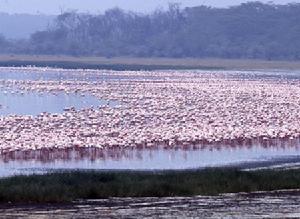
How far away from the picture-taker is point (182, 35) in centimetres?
14712

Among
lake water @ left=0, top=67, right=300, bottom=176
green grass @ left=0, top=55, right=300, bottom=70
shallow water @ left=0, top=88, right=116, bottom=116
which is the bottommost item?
green grass @ left=0, top=55, right=300, bottom=70

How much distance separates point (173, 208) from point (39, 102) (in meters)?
34.8

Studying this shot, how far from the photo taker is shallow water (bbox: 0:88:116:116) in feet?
152

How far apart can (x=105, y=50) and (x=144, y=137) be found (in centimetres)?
11514

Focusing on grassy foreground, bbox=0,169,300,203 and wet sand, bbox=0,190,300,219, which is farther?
grassy foreground, bbox=0,169,300,203

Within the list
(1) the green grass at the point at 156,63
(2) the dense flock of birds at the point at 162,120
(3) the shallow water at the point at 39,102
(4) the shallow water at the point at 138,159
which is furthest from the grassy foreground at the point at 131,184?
(1) the green grass at the point at 156,63

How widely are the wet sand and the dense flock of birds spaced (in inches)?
411

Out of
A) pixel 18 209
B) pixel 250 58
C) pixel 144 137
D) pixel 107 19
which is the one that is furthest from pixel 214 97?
pixel 107 19

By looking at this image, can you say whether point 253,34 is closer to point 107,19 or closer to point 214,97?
point 107,19

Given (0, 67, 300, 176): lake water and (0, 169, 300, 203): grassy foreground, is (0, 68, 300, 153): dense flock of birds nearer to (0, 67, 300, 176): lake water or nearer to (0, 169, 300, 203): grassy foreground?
(0, 67, 300, 176): lake water

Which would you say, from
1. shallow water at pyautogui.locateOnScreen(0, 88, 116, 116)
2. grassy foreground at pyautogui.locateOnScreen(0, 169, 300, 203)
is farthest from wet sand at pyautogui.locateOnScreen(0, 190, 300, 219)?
shallow water at pyautogui.locateOnScreen(0, 88, 116, 116)

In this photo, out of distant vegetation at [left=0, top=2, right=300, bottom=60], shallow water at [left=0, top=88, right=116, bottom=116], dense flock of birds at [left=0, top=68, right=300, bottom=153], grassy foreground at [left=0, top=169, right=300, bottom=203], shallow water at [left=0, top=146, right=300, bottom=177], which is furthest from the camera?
distant vegetation at [left=0, top=2, right=300, bottom=60]

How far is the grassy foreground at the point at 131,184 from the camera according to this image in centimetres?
1920

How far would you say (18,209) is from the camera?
1797 cm
